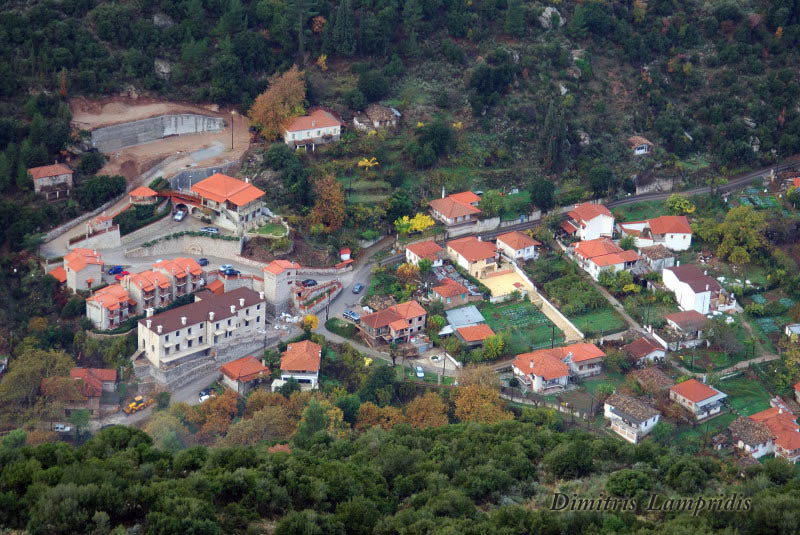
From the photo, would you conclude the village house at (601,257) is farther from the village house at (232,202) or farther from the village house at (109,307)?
the village house at (109,307)

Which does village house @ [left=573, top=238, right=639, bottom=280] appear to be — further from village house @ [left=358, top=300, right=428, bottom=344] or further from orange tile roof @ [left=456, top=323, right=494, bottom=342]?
village house @ [left=358, top=300, right=428, bottom=344]

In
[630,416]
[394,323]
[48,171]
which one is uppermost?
[48,171]

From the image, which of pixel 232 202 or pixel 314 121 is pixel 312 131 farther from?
pixel 232 202

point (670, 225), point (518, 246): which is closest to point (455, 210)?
point (518, 246)

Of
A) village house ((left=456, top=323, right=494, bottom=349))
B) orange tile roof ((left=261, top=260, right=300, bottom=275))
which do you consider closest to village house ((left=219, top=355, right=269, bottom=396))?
orange tile roof ((left=261, top=260, right=300, bottom=275))

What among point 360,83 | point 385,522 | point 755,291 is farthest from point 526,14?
point 385,522

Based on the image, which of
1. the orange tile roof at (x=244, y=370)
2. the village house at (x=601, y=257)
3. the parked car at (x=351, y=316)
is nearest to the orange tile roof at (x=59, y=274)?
the orange tile roof at (x=244, y=370)

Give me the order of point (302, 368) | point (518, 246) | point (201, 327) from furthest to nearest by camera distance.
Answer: point (518, 246) → point (201, 327) → point (302, 368)
